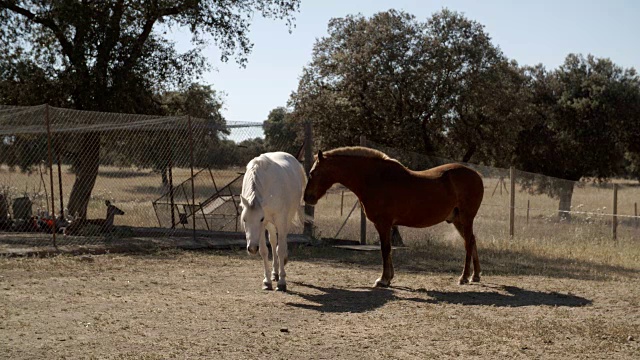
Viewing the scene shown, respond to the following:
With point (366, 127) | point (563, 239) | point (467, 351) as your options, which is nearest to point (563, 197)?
point (563, 239)

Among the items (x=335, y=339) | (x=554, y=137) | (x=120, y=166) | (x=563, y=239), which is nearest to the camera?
(x=335, y=339)

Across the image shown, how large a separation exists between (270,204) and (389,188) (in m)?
1.77

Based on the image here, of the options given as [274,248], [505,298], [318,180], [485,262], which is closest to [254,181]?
[318,180]

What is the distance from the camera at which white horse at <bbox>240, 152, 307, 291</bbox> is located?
8.88m

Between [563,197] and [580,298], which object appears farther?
[563,197]

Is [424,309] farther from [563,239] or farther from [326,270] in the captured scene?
[563,239]

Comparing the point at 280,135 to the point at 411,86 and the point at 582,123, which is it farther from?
the point at 582,123

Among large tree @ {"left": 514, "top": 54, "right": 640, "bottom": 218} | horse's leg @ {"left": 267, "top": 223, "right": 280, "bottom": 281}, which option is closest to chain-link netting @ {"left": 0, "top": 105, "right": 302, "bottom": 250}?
horse's leg @ {"left": 267, "top": 223, "right": 280, "bottom": 281}

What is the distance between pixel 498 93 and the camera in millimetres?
17328

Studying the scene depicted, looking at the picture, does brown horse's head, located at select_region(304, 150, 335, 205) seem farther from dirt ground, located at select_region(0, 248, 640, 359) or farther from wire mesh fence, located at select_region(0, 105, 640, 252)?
wire mesh fence, located at select_region(0, 105, 640, 252)

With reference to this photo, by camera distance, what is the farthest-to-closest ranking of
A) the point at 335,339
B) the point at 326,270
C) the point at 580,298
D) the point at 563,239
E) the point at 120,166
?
the point at 563,239
the point at 120,166
the point at 326,270
the point at 580,298
the point at 335,339

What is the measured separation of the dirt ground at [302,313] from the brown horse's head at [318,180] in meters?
1.26

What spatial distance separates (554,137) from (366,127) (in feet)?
44.0

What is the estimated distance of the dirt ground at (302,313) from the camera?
6.21 meters
